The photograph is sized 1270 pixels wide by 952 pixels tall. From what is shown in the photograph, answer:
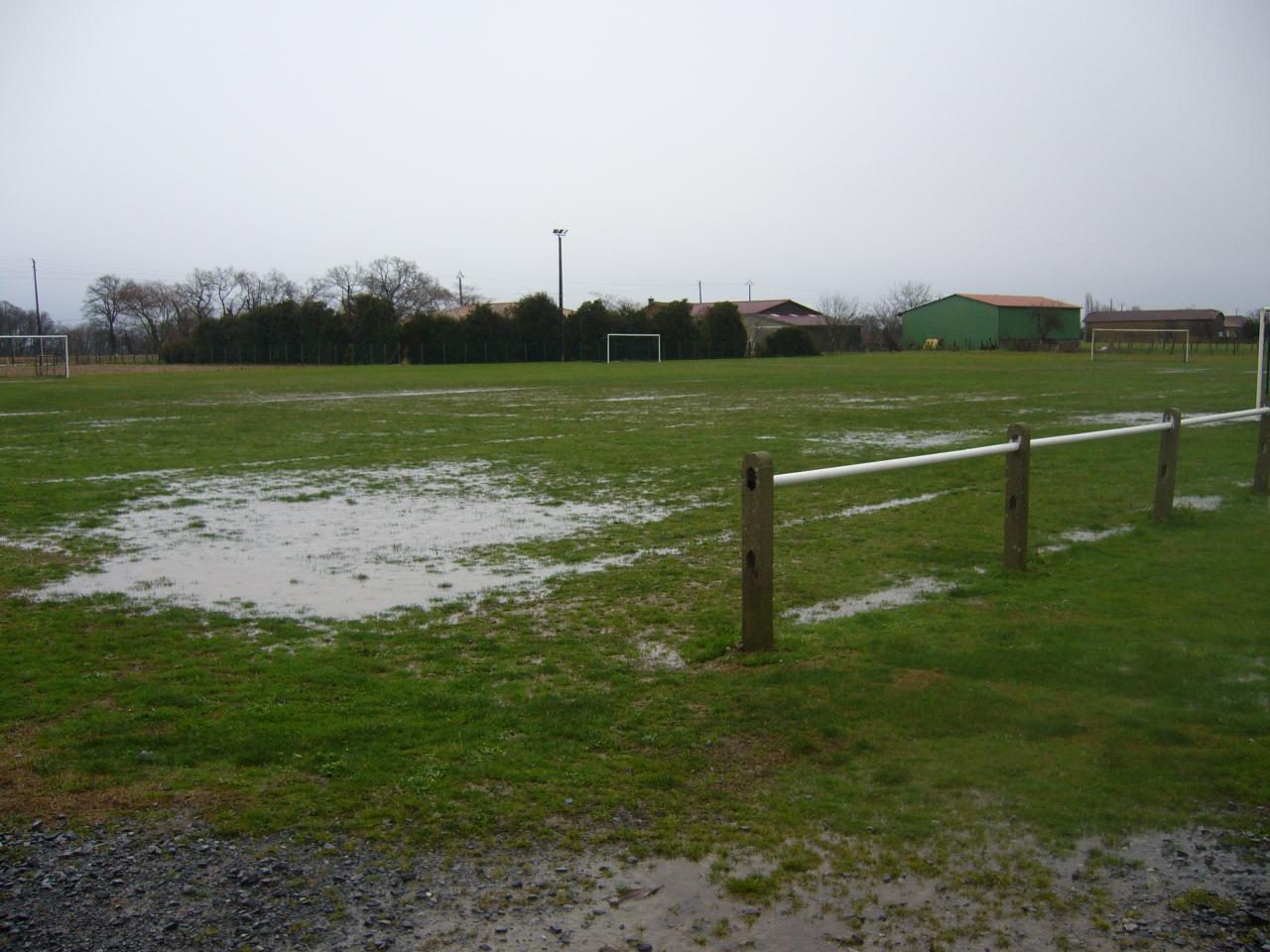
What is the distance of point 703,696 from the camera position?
5.14 metres

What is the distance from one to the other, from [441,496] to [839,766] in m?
8.16

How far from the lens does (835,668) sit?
5.54 metres

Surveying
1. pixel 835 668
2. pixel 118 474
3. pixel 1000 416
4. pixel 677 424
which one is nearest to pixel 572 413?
pixel 677 424

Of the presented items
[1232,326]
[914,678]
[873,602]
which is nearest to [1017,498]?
[873,602]

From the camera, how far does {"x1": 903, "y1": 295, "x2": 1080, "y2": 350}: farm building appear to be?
93000 mm

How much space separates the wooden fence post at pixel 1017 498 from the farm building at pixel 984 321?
84.9m

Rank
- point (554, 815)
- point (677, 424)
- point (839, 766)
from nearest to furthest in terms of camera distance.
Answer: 1. point (554, 815)
2. point (839, 766)
3. point (677, 424)

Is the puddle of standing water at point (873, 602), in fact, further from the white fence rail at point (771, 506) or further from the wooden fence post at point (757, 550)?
the wooden fence post at point (757, 550)

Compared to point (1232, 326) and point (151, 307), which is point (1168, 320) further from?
point (151, 307)

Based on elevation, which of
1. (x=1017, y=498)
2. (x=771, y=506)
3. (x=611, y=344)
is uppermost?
(x=611, y=344)

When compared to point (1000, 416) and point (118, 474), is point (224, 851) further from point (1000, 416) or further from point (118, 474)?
point (1000, 416)

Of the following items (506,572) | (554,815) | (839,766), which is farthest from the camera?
(506,572)

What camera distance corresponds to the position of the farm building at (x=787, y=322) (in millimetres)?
92500

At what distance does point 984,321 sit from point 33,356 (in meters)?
71.0
